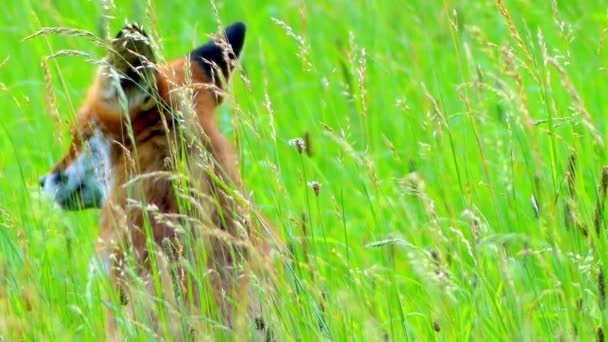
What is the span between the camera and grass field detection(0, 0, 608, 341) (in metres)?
3.17

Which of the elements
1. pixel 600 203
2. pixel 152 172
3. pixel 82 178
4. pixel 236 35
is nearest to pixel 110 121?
pixel 82 178

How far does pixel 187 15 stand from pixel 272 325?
6.23 metres

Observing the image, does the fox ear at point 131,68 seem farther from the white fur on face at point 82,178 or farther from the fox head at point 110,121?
the white fur on face at point 82,178

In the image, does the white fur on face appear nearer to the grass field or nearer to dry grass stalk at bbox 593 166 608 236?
the grass field

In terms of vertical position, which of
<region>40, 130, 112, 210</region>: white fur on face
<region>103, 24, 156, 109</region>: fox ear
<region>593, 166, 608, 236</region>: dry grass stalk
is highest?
<region>103, 24, 156, 109</region>: fox ear

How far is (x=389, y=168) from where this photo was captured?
6551 millimetres

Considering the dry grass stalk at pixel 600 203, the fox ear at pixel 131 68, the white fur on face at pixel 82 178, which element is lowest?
the dry grass stalk at pixel 600 203

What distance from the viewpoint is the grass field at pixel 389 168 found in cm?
317

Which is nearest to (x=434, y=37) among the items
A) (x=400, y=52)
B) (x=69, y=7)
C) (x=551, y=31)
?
(x=400, y=52)

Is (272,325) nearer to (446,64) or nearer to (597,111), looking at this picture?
A: (597,111)

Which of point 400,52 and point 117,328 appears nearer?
point 117,328

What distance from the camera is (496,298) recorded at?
3355 millimetres

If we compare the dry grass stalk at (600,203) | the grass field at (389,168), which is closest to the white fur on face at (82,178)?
the grass field at (389,168)

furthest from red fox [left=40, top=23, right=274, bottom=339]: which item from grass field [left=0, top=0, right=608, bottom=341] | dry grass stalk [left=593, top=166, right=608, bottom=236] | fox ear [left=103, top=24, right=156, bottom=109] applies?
dry grass stalk [left=593, top=166, right=608, bottom=236]
